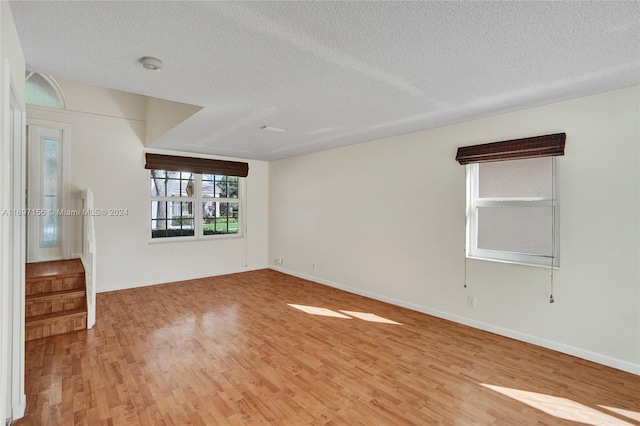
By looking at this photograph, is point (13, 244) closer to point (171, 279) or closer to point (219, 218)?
point (171, 279)

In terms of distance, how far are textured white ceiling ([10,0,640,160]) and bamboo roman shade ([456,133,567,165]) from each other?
0.36 meters

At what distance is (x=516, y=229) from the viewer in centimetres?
340

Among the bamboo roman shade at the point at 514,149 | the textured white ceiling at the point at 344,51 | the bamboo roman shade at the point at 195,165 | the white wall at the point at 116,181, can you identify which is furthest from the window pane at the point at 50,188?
the bamboo roman shade at the point at 514,149

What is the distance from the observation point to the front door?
449 centimetres

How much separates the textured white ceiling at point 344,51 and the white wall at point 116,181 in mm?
2716

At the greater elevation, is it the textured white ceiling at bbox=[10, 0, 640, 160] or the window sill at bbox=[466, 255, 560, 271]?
the textured white ceiling at bbox=[10, 0, 640, 160]

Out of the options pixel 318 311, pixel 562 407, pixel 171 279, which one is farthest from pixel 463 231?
pixel 171 279

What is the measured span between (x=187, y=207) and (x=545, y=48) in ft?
18.7

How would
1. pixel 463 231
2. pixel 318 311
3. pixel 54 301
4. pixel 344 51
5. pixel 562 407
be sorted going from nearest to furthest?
pixel 344 51, pixel 562 407, pixel 54 301, pixel 463 231, pixel 318 311

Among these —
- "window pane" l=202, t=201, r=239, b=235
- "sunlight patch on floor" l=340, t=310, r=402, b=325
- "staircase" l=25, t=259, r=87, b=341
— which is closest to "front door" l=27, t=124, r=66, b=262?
"staircase" l=25, t=259, r=87, b=341

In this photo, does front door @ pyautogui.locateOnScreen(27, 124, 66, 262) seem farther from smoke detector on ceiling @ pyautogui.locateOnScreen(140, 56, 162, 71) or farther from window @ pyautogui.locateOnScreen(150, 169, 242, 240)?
smoke detector on ceiling @ pyautogui.locateOnScreen(140, 56, 162, 71)

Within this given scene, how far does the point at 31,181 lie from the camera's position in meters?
4.47

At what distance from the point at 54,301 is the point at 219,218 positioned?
10.4ft

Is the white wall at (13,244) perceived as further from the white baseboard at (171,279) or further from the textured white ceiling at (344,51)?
the white baseboard at (171,279)
